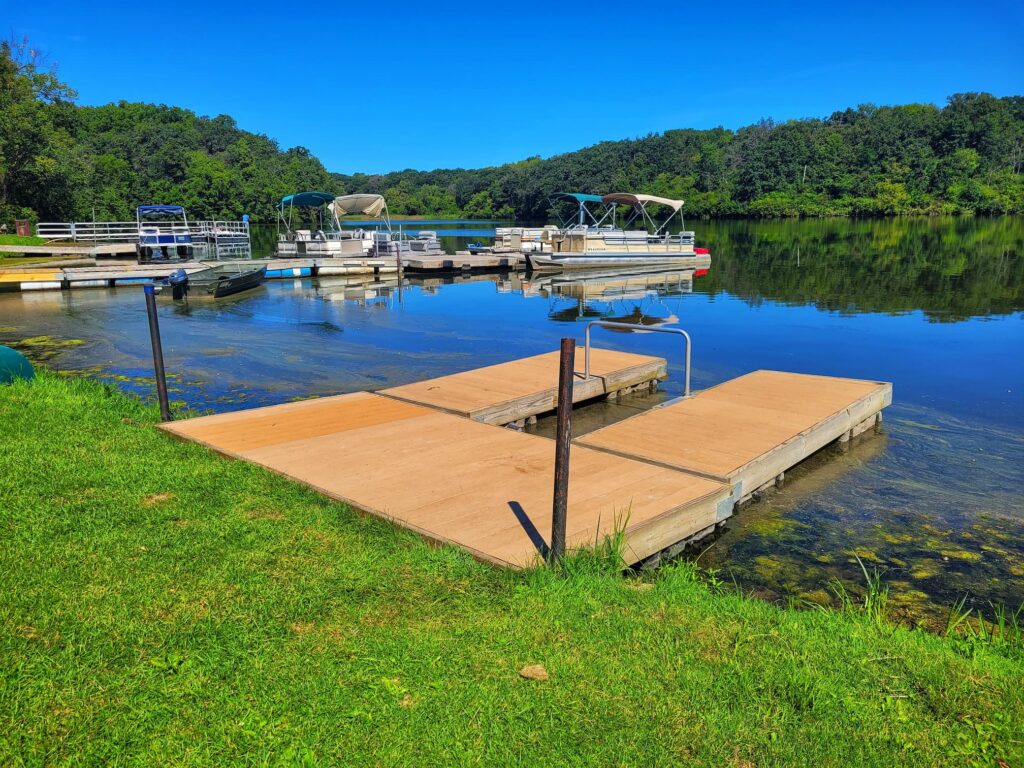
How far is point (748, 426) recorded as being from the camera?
24.7ft

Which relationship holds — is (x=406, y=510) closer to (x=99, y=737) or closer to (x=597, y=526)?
(x=597, y=526)

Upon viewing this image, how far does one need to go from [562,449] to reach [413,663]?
1.43 meters

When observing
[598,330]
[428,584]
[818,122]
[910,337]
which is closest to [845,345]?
[910,337]

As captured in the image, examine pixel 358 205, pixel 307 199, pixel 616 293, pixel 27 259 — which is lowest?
pixel 616 293

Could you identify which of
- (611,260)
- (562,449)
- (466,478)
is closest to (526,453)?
(466,478)

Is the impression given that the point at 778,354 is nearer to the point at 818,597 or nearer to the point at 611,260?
the point at 818,597

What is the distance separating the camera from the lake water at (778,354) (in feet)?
19.3

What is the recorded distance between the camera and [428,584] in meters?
3.99

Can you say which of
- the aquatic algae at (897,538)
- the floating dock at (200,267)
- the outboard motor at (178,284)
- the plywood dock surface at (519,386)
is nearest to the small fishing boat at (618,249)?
the floating dock at (200,267)

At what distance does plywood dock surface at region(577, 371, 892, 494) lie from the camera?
256 inches

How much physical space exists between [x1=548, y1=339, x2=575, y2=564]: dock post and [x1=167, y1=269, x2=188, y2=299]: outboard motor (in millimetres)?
21745

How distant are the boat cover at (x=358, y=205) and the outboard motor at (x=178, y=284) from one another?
12.2m

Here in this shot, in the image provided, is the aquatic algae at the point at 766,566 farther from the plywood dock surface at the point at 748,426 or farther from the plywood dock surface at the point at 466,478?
the plywood dock surface at the point at 748,426

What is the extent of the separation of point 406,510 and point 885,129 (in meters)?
119
